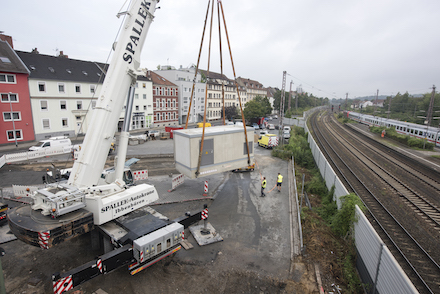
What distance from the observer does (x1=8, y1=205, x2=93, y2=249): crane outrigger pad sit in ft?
20.0

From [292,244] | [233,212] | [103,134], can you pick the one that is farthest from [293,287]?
[103,134]

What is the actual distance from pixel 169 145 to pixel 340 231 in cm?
2414

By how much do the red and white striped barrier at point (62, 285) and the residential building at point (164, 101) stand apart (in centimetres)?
4279

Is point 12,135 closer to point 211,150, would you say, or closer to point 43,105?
point 43,105

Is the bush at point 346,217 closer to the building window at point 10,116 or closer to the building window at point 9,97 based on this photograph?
the building window at point 9,97

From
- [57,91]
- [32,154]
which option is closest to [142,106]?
[57,91]

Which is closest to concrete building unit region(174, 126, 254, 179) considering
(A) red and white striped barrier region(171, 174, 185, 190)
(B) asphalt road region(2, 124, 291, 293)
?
(B) asphalt road region(2, 124, 291, 293)

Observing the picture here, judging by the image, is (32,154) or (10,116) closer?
(32,154)

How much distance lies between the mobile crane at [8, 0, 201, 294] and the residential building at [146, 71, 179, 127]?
38.6 metres

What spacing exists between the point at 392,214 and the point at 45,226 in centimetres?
1582

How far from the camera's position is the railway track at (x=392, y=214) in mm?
8680

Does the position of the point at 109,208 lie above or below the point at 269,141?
above

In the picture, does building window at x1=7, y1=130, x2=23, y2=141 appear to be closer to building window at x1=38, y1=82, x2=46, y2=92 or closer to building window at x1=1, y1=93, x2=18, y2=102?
building window at x1=1, y1=93, x2=18, y2=102

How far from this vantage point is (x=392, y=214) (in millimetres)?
12883
